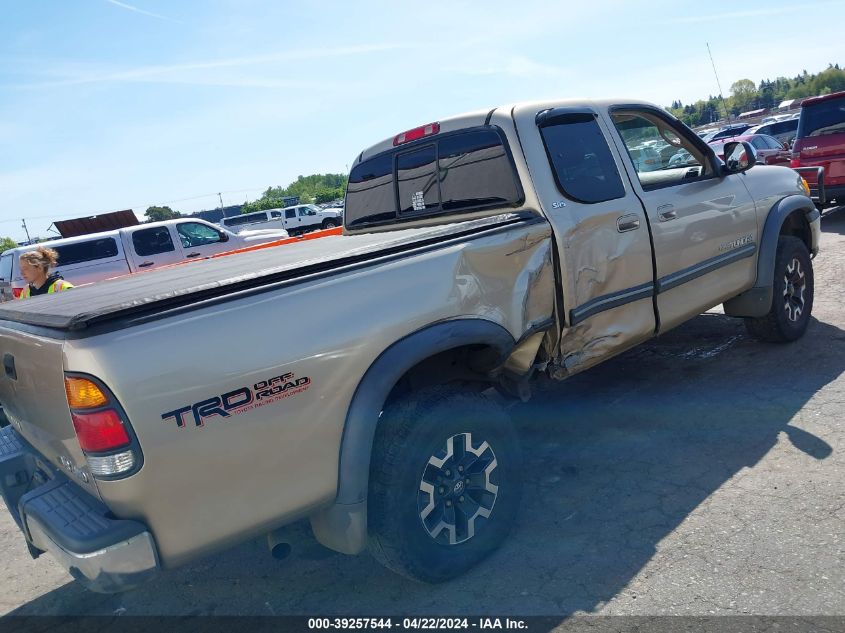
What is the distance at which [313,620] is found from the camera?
9.12 feet

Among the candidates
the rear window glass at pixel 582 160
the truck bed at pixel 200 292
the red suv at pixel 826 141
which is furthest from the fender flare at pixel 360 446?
the red suv at pixel 826 141

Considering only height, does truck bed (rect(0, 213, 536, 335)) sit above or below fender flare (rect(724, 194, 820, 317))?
above

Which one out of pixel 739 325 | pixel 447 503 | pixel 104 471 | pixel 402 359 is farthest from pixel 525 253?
pixel 739 325

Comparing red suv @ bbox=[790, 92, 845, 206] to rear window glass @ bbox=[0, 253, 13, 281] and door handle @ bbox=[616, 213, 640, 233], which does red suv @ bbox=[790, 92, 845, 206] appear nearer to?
door handle @ bbox=[616, 213, 640, 233]

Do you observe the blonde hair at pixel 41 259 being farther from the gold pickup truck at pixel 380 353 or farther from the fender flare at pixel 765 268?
the fender flare at pixel 765 268

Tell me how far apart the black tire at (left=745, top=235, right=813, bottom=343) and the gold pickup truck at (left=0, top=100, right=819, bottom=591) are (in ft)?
2.75

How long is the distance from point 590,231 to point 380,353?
5.11 feet

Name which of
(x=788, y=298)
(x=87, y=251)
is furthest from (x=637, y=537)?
(x=87, y=251)

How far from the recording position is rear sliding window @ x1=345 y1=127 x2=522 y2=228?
3598 millimetres

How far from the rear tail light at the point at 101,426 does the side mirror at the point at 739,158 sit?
4132 millimetres

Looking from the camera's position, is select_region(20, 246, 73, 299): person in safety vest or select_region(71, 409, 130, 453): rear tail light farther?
select_region(20, 246, 73, 299): person in safety vest

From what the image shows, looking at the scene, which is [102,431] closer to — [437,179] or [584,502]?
[584,502]

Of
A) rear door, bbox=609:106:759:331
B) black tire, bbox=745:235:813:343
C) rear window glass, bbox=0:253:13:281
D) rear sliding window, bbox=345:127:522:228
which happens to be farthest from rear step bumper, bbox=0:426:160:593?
rear window glass, bbox=0:253:13:281

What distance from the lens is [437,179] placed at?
13.2 ft
